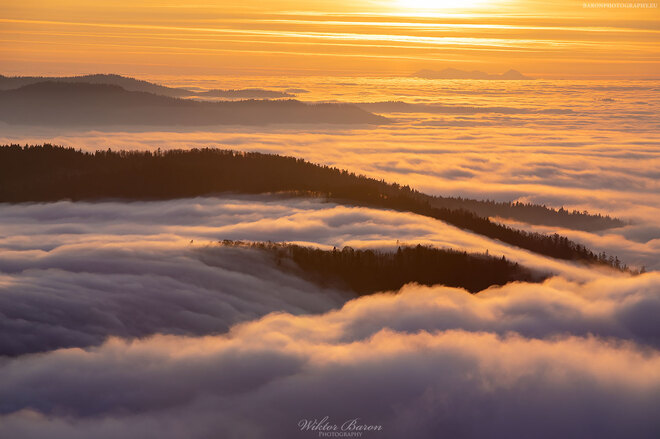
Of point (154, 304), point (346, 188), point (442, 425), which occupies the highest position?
point (346, 188)

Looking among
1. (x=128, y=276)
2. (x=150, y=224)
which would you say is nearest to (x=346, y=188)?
(x=150, y=224)

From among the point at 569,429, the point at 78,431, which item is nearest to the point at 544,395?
the point at 569,429

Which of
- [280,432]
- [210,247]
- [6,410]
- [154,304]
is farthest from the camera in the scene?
[210,247]

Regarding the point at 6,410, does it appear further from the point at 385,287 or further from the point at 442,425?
the point at 385,287

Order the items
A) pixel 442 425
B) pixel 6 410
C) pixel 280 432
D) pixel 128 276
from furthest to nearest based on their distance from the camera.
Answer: pixel 128 276 → pixel 442 425 → pixel 280 432 → pixel 6 410

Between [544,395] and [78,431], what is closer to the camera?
[78,431]

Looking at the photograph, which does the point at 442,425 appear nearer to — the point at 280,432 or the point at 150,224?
the point at 280,432

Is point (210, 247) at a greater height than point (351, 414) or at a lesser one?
greater
